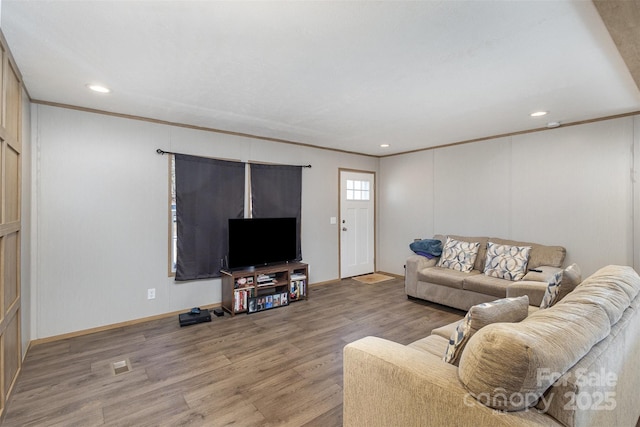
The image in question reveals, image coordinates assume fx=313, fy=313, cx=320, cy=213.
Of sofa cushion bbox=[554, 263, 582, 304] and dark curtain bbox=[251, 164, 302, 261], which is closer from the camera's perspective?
sofa cushion bbox=[554, 263, 582, 304]

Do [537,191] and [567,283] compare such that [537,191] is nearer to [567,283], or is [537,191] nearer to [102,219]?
[567,283]

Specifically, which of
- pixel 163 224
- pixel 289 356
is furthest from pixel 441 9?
pixel 163 224

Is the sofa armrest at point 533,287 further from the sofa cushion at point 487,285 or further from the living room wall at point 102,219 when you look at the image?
the living room wall at point 102,219

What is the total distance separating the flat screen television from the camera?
13.2ft

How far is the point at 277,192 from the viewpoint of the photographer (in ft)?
15.5

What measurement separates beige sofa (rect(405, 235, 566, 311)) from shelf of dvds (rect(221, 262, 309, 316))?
1.60 meters

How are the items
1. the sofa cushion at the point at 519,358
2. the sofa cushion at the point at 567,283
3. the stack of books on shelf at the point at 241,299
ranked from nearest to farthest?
the sofa cushion at the point at 519,358
the sofa cushion at the point at 567,283
the stack of books on shelf at the point at 241,299

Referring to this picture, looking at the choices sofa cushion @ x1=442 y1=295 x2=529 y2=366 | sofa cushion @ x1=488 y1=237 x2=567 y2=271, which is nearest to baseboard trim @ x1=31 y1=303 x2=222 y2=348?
sofa cushion @ x1=442 y1=295 x2=529 y2=366

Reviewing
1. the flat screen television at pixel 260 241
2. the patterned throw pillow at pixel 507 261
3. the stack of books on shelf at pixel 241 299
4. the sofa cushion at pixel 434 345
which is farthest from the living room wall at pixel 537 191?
the stack of books on shelf at pixel 241 299

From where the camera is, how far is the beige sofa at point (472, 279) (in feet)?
11.7

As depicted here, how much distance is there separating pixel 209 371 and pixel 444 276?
119 inches

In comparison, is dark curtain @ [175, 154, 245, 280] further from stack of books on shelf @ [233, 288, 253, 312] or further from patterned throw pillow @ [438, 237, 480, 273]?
patterned throw pillow @ [438, 237, 480, 273]

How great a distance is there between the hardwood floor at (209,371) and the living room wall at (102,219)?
31cm

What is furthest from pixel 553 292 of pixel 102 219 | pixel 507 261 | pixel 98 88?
pixel 102 219
